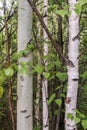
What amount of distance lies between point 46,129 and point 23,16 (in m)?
1.07

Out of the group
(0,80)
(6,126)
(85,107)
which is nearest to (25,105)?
(0,80)

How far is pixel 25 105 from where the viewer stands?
6.22 feet

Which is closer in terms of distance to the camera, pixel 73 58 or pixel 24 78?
pixel 73 58

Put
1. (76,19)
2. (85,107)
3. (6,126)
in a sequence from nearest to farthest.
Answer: (76,19) < (85,107) < (6,126)

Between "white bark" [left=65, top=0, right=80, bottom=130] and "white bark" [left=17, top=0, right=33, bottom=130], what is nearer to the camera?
"white bark" [left=65, top=0, right=80, bottom=130]

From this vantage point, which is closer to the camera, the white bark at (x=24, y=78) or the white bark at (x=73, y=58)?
the white bark at (x=73, y=58)

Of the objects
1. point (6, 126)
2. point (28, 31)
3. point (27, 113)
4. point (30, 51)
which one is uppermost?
point (28, 31)

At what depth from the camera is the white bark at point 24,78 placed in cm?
189

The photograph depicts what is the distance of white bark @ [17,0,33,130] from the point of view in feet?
6.21

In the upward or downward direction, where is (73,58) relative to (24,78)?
upward

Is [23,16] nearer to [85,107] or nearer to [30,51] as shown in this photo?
[30,51]

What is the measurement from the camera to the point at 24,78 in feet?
6.21

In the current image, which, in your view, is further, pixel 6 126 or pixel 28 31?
pixel 6 126

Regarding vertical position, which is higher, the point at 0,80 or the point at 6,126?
the point at 0,80
